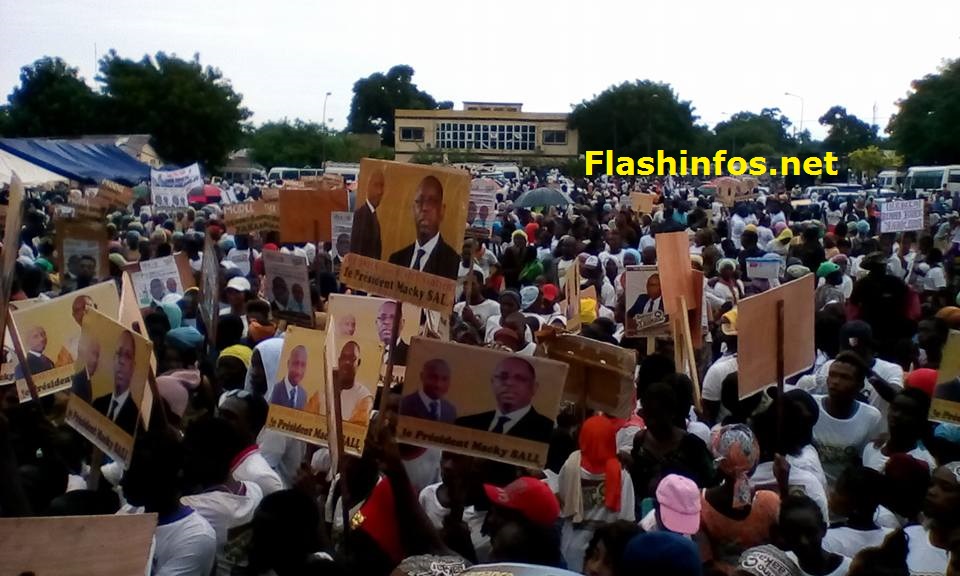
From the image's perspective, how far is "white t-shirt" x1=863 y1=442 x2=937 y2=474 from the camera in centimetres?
508

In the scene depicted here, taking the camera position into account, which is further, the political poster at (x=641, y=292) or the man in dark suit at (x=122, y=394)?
the political poster at (x=641, y=292)

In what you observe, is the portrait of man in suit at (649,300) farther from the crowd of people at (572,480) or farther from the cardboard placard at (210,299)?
the cardboard placard at (210,299)

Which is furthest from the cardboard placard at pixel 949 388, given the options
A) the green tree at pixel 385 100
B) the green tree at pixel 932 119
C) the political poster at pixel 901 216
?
the green tree at pixel 385 100

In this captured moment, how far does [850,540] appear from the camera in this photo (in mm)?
4117

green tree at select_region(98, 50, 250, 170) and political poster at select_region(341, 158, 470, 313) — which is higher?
green tree at select_region(98, 50, 250, 170)

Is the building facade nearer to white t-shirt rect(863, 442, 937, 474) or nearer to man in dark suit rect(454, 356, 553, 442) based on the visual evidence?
white t-shirt rect(863, 442, 937, 474)

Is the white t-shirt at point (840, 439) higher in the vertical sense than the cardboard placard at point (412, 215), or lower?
lower

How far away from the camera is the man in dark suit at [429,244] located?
4879mm

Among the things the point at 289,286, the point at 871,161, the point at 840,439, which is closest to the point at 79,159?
the point at 289,286

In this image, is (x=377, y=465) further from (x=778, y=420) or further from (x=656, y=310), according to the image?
(x=656, y=310)

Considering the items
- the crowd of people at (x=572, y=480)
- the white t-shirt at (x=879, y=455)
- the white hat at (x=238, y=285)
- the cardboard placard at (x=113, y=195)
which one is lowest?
the white t-shirt at (x=879, y=455)

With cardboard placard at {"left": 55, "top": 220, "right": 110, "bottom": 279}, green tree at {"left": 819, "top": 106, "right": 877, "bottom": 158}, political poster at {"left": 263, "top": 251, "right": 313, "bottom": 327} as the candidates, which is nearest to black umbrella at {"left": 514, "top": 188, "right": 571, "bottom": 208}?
cardboard placard at {"left": 55, "top": 220, "right": 110, "bottom": 279}

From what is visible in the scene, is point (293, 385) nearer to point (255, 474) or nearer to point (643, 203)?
point (255, 474)

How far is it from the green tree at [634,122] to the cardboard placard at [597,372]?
77.6 m
